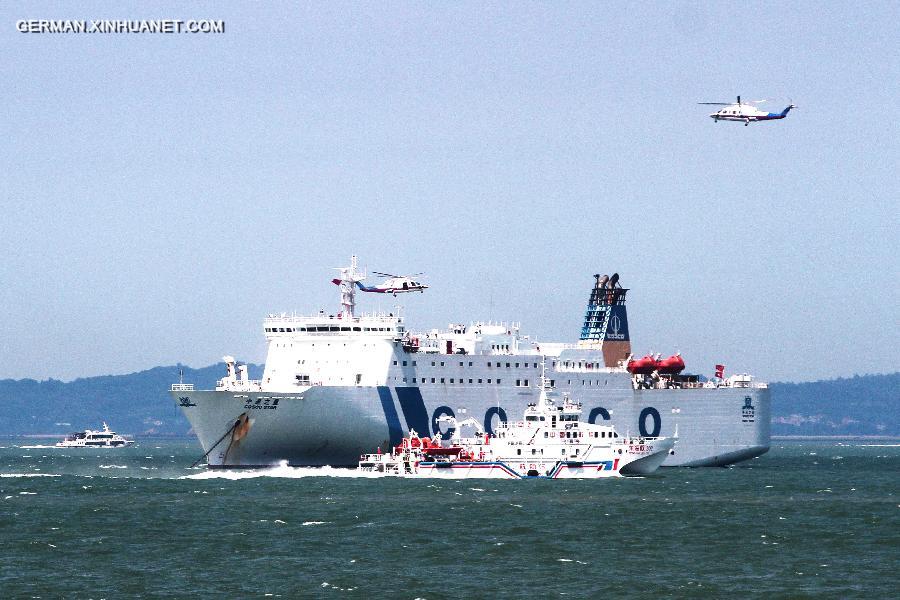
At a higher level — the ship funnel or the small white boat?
the ship funnel

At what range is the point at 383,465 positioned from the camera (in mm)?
86875

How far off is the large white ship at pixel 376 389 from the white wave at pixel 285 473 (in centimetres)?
54

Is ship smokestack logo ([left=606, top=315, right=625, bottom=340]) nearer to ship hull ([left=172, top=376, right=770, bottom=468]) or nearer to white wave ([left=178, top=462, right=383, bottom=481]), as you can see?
ship hull ([left=172, top=376, right=770, bottom=468])

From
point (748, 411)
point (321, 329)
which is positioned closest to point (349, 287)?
point (321, 329)

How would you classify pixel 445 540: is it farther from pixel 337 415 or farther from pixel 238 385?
pixel 238 385

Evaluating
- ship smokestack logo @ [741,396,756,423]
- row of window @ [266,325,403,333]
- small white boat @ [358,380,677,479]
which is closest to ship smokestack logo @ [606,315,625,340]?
ship smokestack logo @ [741,396,756,423]

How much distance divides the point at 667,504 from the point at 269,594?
2925 cm

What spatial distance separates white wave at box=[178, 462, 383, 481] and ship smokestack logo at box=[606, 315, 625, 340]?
2423cm

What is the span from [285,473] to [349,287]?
11.7m

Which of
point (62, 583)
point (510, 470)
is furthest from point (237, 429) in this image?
point (62, 583)

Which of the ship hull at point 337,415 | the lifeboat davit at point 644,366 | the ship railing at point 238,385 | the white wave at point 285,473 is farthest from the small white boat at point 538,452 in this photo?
the lifeboat davit at point 644,366

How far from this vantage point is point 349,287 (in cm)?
9306

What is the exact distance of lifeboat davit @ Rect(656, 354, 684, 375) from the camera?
343 ft

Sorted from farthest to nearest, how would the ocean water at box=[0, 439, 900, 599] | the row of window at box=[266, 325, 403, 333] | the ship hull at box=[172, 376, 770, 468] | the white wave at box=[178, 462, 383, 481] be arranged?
the row of window at box=[266, 325, 403, 333] → the ship hull at box=[172, 376, 770, 468] → the white wave at box=[178, 462, 383, 481] → the ocean water at box=[0, 439, 900, 599]
